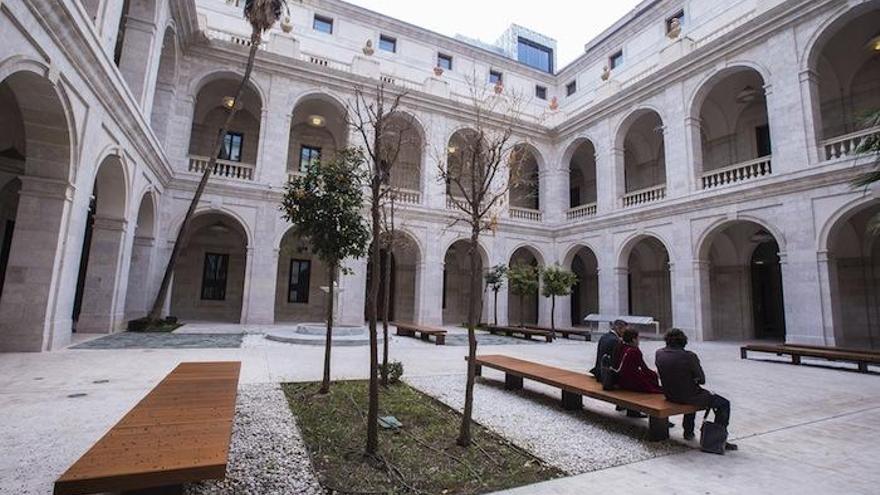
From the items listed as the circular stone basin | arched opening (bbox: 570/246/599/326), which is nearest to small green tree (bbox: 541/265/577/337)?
arched opening (bbox: 570/246/599/326)

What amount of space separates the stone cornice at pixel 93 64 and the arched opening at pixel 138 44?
3.65 ft

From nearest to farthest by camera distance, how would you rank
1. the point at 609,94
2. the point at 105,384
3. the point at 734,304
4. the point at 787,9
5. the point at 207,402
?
the point at 207,402
the point at 105,384
the point at 787,9
the point at 734,304
the point at 609,94

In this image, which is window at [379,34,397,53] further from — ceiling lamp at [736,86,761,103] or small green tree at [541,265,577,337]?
ceiling lamp at [736,86,761,103]

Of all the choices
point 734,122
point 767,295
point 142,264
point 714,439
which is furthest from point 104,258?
point 767,295

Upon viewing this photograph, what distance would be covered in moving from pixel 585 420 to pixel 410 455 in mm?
2448

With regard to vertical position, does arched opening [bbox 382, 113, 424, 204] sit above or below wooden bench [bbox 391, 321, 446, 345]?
above

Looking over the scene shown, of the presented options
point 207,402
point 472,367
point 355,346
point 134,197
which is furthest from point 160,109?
point 472,367

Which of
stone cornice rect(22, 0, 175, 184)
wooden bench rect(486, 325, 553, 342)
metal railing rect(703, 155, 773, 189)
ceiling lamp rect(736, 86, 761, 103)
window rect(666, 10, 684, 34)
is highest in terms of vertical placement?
window rect(666, 10, 684, 34)

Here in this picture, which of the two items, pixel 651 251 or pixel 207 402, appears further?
pixel 651 251

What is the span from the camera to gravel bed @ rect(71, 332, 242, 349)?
9.45m

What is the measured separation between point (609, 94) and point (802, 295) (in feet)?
39.5

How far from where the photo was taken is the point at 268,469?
343 centimetres

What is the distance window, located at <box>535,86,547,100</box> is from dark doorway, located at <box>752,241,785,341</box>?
1599 centimetres

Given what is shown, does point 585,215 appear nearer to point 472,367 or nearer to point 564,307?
point 564,307
